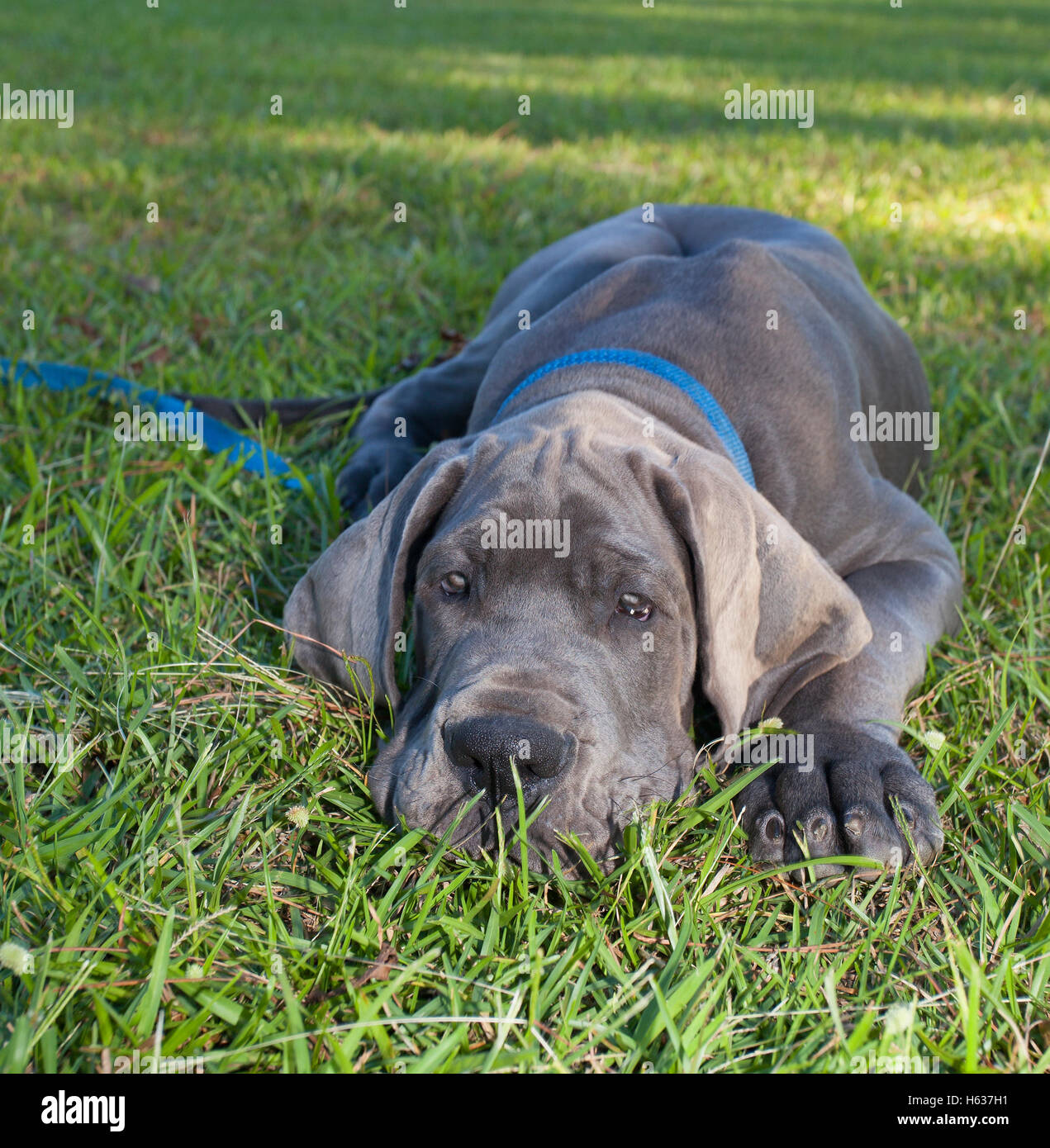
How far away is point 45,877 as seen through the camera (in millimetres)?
2320

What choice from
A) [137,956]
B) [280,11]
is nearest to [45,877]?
[137,956]

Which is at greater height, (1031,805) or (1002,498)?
(1002,498)

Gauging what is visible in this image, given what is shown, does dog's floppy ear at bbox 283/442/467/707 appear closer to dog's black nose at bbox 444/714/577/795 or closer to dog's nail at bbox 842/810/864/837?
dog's black nose at bbox 444/714/577/795

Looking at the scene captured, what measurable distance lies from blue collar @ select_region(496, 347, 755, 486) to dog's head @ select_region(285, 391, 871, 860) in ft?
1.04

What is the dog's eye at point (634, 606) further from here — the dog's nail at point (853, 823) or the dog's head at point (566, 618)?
the dog's nail at point (853, 823)

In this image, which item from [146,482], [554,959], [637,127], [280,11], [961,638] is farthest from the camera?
[280,11]

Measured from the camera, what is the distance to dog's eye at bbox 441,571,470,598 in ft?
9.43

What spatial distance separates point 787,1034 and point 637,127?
919 cm

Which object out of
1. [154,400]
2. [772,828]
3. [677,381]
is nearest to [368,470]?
[154,400]

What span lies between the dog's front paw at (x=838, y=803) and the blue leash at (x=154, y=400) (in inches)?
81.3

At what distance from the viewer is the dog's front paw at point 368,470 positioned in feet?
13.8

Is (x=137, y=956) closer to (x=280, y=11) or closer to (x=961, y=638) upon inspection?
(x=961, y=638)

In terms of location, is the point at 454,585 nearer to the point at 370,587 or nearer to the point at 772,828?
the point at 370,587

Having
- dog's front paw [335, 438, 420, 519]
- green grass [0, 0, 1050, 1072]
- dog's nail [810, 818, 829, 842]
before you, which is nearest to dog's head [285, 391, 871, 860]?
green grass [0, 0, 1050, 1072]
